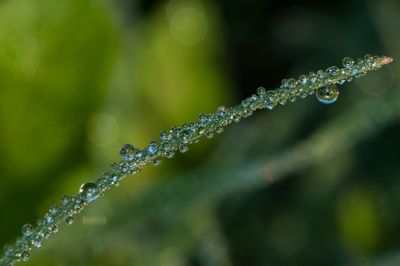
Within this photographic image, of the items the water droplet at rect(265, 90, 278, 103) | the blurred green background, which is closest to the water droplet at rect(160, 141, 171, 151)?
the water droplet at rect(265, 90, 278, 103)

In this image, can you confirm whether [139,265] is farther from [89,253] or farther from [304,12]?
[304,12]

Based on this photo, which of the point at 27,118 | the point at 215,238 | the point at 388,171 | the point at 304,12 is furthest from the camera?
the point at 304,12

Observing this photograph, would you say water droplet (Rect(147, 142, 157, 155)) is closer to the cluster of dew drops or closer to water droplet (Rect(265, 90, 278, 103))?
the cluster of dew drops

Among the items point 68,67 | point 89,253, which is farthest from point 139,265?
point 68,67

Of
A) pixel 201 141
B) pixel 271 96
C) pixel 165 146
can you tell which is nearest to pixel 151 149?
pixel 165 146

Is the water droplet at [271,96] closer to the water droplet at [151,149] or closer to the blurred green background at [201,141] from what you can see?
the water droplet at [151,149]

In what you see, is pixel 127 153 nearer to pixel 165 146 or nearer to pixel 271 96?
pixel 165 146

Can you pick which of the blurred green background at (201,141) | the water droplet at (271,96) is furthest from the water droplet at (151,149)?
the blurred green background at (201,141)
